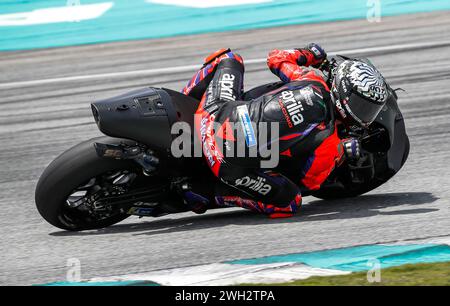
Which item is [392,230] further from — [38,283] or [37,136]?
[37,136]

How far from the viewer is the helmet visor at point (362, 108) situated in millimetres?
5734

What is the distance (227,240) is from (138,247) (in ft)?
1.93

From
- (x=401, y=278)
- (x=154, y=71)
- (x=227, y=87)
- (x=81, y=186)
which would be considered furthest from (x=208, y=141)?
(x=154, y=71)

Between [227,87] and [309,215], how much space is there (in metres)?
1.10

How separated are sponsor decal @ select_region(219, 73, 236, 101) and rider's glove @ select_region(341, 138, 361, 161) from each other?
36.4 inches

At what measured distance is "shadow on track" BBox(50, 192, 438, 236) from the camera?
6133mm

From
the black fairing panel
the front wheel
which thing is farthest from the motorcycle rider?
the front wheel

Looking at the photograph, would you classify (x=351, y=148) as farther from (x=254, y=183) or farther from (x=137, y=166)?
(x=137, y=166)

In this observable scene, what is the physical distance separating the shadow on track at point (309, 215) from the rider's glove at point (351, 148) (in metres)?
0.53

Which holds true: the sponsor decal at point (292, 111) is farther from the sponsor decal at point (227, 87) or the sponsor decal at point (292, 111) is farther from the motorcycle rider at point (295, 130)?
the sponsor decal at point (227, 87)

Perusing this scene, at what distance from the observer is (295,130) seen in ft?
19.4

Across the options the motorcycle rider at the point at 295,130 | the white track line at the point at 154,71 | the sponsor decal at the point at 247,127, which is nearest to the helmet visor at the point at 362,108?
the motorcycle rider at the point at 295,130

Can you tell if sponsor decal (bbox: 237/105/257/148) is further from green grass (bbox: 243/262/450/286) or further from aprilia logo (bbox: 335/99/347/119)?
green grass (bbox: 243/262/450/286)
